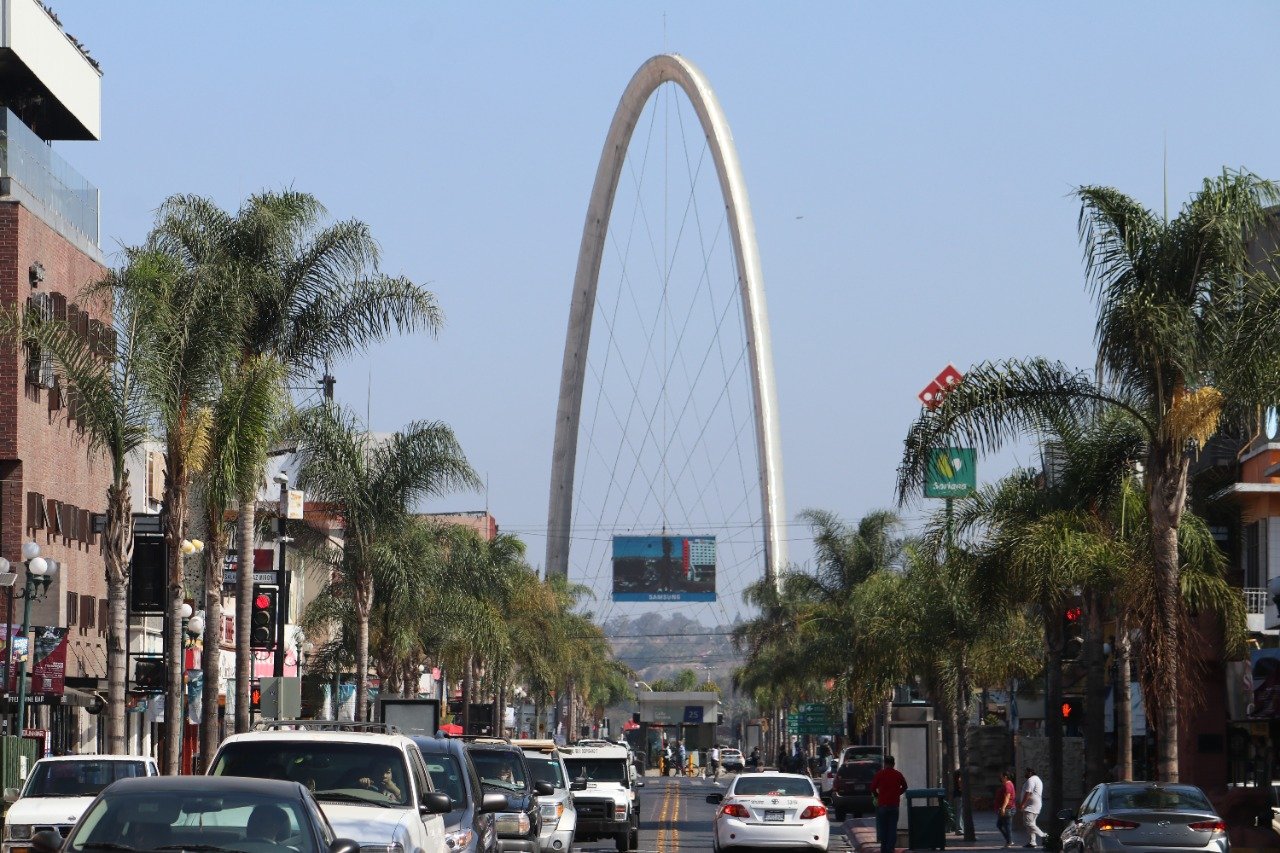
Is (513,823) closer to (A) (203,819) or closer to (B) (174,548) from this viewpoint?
(A) (203,819)

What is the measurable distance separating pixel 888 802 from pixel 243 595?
12.0m

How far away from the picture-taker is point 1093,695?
112ft

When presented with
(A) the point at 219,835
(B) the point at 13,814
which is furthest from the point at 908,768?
(A) the point at 219,835

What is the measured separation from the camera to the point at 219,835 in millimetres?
11992

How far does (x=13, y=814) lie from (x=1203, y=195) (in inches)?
662

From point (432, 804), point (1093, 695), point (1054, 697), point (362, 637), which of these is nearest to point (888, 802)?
point (1093, 695)

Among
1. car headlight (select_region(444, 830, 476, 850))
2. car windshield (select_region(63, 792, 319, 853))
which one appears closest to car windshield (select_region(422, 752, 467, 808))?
car headlight (select_region(444, 830, 476, 850))

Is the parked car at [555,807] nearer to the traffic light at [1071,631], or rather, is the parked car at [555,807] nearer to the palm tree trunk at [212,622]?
the palm tree trunk at [212,622]

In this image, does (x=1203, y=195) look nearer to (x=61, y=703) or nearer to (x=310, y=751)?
(x=310, y=751)

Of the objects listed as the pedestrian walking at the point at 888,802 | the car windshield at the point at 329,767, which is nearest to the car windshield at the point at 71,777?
the car windshield at the point at 329,767

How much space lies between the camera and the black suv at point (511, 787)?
22.7 meters

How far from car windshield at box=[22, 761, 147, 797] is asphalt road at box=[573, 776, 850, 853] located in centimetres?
1129

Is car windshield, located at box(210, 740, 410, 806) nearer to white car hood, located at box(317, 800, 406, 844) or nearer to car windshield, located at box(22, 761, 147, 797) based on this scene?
white car hood, located at box(317, 800, 406, 844)

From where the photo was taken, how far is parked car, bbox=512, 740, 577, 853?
88.7 feet
